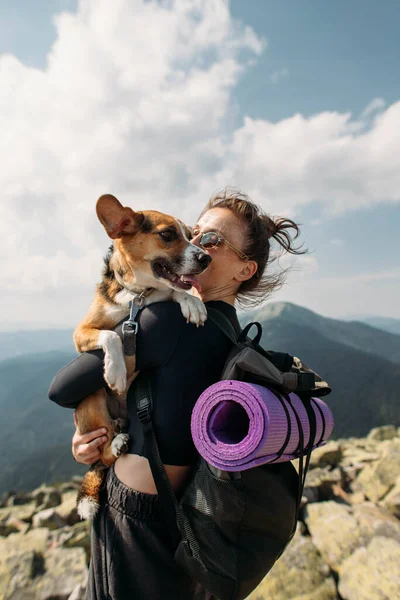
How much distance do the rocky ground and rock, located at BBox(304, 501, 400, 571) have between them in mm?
16

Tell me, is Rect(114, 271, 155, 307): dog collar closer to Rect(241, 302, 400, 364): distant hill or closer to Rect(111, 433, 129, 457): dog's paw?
Rect(111, 433, 129, 457): dog's paw

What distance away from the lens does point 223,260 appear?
10.00 feet

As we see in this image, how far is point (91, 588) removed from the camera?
224cm

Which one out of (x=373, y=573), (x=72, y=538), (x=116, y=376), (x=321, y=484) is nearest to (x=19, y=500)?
(x=72, y=538)

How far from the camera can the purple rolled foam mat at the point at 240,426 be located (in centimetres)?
166

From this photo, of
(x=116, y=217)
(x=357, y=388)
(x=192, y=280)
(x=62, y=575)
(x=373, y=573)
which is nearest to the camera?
(x=192, y=280)

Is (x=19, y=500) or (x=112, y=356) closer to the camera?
(x=112, y=356)

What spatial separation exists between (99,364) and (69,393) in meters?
0.27

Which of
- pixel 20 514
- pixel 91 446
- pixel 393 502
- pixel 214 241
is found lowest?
pixel 20 514

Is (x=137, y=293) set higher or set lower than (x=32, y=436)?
higher

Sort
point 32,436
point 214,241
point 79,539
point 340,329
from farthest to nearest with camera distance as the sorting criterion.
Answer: point 32,436
point 340,329
point 79,539
point 214,241

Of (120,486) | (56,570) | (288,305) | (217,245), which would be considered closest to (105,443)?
(120,486)

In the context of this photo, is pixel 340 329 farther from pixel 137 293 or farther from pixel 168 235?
pixel 137 293

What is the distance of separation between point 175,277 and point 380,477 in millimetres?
10028
